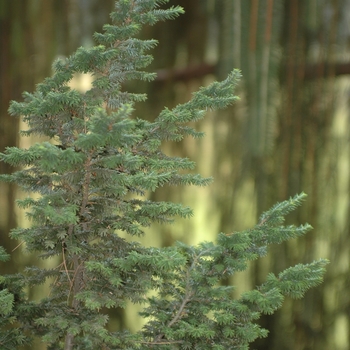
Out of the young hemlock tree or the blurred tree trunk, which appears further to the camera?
the blurred tree trunk

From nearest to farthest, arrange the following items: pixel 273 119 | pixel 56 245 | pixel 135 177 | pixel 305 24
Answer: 1. pixel 135 177
2. pixel 56 245
3. pixel 273 119
4. pixel 305 24

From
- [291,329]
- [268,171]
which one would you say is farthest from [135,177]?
[291,329]

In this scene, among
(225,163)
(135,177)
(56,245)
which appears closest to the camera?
(135,177)

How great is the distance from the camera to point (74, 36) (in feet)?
5.39

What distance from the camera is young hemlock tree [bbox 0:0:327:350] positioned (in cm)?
64

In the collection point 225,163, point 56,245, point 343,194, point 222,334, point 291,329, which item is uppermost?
point 225,163

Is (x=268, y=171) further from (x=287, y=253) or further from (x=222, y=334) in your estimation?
(x=222, y=334)

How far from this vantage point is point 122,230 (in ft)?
2.25

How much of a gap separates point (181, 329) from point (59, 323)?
140mm

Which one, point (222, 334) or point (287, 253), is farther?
point (287, 253)

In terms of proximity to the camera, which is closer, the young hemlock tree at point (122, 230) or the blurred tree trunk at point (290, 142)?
the young hemlock tree at point (122, 230)

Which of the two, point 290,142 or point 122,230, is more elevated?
point 290,142

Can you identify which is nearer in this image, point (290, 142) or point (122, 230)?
point (122, 230)

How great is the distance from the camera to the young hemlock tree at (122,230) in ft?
2.11
